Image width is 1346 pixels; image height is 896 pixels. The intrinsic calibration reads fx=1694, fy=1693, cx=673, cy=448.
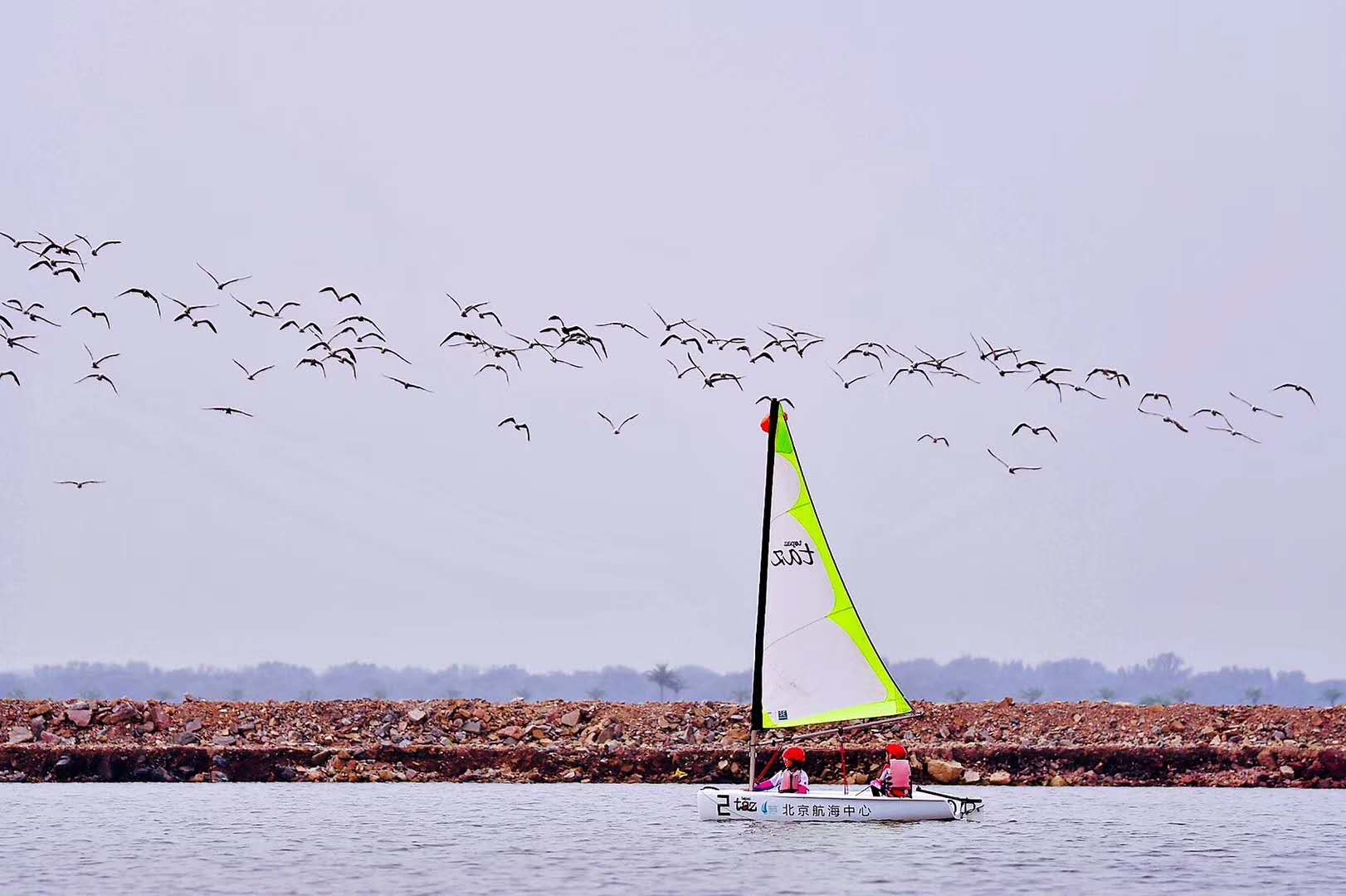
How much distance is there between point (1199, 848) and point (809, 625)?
1138 cm

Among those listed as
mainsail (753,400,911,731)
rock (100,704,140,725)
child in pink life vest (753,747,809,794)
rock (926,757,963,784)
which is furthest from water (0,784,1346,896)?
rock (100,704,140,725)

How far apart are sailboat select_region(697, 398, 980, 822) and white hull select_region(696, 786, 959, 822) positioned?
0.06m

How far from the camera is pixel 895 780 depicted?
44.8 metres

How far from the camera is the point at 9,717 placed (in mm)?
65875

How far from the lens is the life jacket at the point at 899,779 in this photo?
4444cm

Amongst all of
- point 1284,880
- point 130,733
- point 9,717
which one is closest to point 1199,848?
point 1284,880

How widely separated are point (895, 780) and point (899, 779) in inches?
4.9

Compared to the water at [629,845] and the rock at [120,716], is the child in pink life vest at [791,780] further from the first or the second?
the rock at [120,716]

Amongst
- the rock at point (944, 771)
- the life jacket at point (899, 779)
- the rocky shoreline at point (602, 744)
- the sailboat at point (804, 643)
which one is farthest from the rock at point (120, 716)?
the life jacket at point (899, 779)

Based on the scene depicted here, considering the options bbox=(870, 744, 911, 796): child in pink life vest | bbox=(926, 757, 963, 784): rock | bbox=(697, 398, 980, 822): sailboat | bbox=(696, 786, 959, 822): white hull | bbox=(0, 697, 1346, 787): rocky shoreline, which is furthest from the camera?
bbox=(0, 697, 1346, 787): rocky shoreline

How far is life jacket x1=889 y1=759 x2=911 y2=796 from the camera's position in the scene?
44438mm

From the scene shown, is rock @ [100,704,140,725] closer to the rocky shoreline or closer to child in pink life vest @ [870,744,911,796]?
the rocky shoreline

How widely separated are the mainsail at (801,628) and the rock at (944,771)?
1308 centimetres

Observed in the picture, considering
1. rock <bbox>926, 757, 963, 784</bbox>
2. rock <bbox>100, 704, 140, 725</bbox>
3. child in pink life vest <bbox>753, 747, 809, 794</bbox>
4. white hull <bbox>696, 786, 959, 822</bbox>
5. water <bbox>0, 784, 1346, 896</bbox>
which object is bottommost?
water <bbox>0, 784, 1346, 896</bbox>
